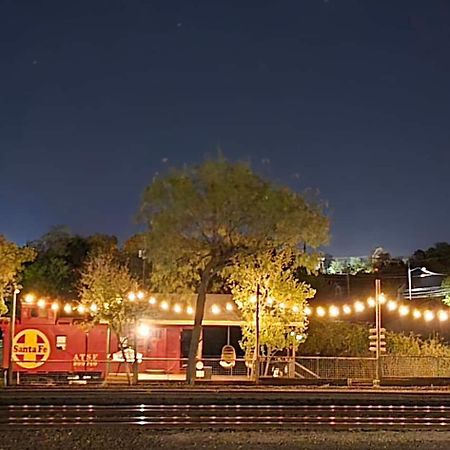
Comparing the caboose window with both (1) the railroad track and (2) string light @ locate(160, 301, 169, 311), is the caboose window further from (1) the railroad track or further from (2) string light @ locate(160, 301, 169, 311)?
(1) the railroad track

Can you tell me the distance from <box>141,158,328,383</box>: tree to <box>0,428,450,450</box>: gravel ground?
18.2 metres

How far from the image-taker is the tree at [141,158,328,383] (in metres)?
38.9

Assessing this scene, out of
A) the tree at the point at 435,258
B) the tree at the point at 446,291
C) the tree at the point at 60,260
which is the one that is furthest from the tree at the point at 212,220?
the tree at the point at 435,258

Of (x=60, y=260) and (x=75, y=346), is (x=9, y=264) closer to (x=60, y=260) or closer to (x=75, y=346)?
(x=75, y=346)

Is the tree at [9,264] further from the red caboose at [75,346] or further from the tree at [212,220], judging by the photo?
the tree at [212,220]

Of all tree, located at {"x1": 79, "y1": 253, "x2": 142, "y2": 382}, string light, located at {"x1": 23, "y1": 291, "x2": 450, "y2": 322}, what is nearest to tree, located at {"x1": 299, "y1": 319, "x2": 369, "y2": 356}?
string light, located at {"x1": 23, "y1": 291, "x2": 450, "y2": 322}

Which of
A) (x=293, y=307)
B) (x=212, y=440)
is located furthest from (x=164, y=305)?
(x=212, y=440)

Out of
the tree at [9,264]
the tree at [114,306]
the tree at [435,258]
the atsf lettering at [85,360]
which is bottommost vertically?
the atsf lettering at [85,360]

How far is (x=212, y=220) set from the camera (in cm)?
3900

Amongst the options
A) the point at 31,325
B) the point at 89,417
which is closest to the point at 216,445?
the point at 89,417

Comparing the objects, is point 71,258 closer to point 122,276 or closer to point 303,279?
point 303,279

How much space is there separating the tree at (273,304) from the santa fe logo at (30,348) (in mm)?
10022

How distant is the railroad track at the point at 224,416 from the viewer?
21.7 metres

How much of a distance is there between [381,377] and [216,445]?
22.3 metres
